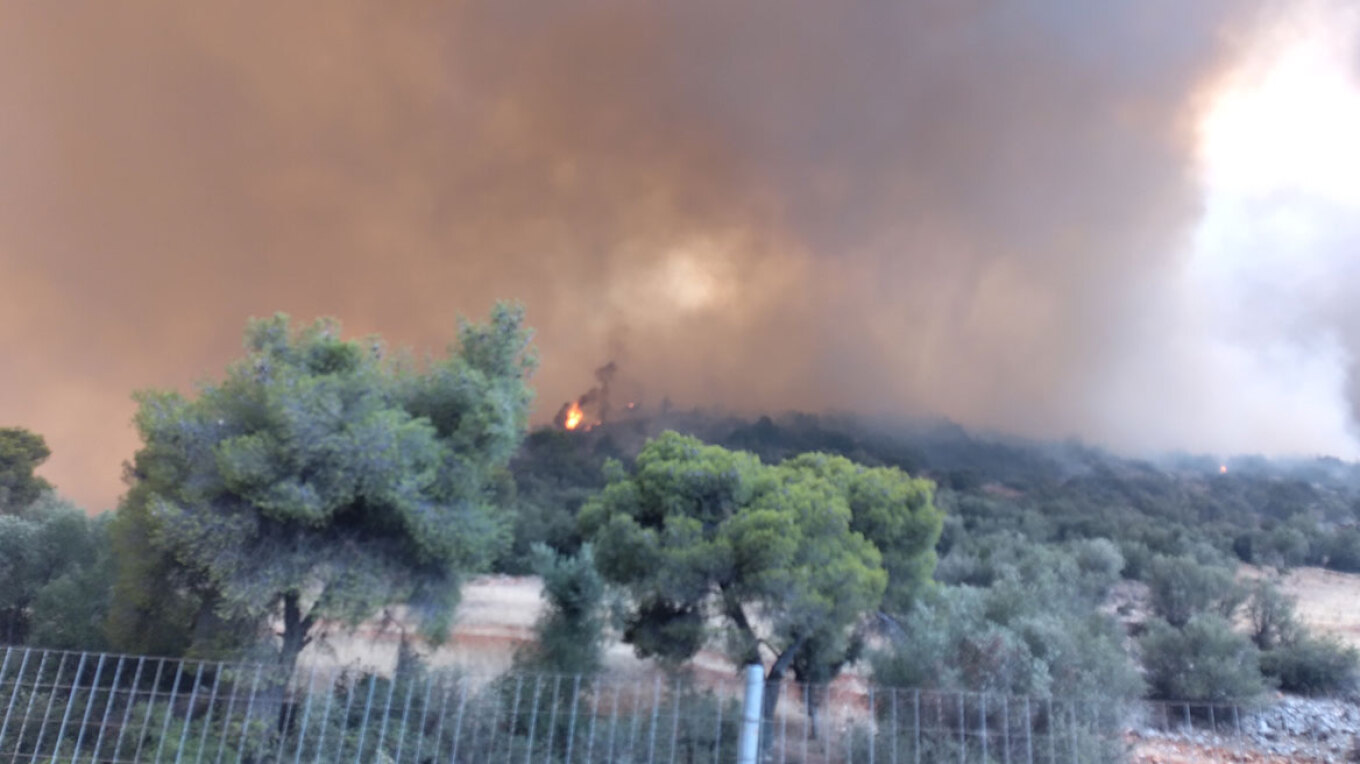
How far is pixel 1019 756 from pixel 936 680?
3.48m

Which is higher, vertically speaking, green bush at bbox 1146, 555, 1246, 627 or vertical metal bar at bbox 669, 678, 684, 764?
green bush at bbox 1146, 555, 1246, 627

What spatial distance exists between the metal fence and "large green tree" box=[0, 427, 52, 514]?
28.5 metres

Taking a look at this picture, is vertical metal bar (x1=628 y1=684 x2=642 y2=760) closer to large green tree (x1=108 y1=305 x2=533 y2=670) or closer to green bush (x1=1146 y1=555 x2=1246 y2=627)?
large green tree (x1=108 y1=305 x2=533 y2=670)

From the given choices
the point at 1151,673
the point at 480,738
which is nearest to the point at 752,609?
the point at 480,738

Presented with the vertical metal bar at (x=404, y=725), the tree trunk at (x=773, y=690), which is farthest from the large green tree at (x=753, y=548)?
the vertical metal bar at (x=404, y=725)

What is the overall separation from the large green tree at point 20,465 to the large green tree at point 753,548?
2945 centimetres

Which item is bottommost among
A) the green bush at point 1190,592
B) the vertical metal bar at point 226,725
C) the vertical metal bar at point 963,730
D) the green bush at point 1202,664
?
the vertical metal bar at point 226,725

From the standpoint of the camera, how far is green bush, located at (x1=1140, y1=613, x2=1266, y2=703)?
1721 cm

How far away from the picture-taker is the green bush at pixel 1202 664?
1721cm

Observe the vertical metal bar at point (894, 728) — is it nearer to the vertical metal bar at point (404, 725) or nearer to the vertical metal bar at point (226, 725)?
the vertical metal bar at point (404, 725)

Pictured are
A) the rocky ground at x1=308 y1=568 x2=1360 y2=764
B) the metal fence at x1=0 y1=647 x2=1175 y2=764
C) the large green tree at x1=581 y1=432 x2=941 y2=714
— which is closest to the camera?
the metal fence at x1=0 y1=647 x2=1175 y2=764

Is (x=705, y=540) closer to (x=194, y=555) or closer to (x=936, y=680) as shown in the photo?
(x=936, y=680)

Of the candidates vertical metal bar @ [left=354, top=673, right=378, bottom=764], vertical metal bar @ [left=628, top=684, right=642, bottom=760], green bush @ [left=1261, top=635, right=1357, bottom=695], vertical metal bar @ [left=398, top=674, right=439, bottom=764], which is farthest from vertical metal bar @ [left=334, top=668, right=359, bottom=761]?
green bush @ [left=1261, top=635, right=1357, bottom=695]

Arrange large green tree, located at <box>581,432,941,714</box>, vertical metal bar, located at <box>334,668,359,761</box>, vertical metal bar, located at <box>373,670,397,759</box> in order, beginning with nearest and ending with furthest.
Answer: vertical metal bar, located at <box>373,670,397,759</box>, vertical metal bar, located at <box>334,668,359,761</box>, large green tree, located at <box>581,432,941,714</box>
